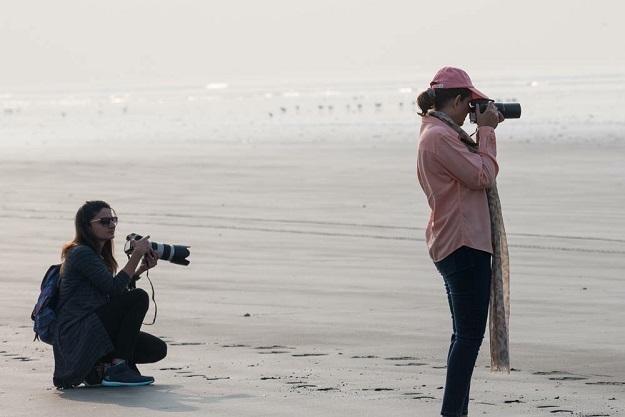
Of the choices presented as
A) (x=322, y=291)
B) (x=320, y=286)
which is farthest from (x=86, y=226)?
(x=320, y=286)

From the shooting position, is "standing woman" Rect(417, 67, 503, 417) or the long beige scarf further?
the long beige scarf

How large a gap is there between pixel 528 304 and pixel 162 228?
267 inches

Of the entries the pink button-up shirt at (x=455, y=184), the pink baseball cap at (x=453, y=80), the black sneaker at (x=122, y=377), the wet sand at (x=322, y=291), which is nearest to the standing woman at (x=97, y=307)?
the black sneaker at (x=122, y=377)

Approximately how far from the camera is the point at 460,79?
7.10 m

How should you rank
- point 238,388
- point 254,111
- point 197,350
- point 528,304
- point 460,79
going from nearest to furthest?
point 460,79, point 238,388, point 197,350, point 528,304, point 254,111

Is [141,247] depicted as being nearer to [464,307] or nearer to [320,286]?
[464,307]

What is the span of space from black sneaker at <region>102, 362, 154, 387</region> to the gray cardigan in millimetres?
105

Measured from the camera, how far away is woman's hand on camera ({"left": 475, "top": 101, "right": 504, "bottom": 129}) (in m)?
7.09

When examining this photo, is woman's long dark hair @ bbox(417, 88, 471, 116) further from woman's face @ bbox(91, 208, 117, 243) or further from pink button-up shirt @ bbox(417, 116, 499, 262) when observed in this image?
woman's face @ bbox(91, 208, 117, 243)

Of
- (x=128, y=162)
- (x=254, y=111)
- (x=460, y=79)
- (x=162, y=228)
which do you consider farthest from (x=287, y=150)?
(x=254, y=111)

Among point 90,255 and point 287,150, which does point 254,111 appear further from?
point 90,255

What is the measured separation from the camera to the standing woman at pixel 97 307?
830 cm

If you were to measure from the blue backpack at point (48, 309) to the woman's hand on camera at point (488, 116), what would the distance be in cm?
259

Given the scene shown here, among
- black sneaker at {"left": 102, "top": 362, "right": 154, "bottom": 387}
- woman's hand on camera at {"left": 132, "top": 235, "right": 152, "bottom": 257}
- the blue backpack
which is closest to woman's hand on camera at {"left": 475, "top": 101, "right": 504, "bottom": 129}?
woman's hand on camera at {"left": 132, "top": 235, "right": 152, "bottom": 257}
